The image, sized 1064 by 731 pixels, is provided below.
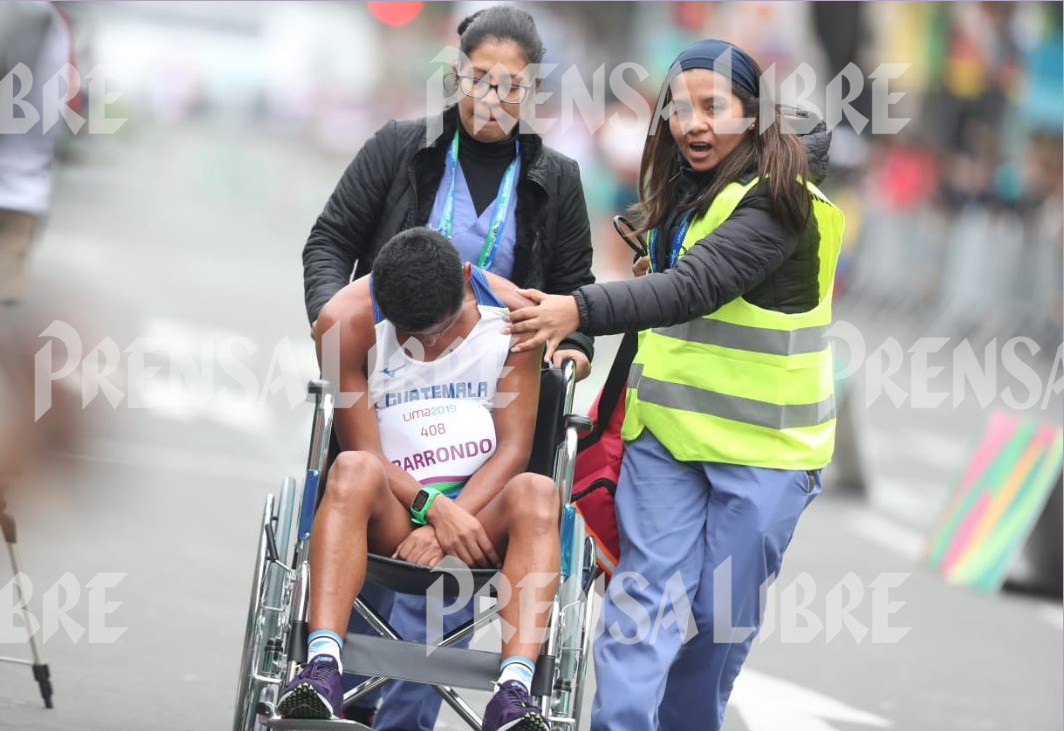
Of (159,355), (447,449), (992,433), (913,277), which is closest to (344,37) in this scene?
(913,277)

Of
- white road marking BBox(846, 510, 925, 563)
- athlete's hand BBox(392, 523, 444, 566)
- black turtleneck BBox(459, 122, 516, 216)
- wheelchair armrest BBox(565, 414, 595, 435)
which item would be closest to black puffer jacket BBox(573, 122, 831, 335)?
wheelchair armrest BBox(565, 414, 595, 435)

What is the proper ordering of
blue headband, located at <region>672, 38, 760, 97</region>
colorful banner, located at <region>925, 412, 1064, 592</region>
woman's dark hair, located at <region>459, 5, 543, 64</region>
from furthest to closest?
colorful banner, located at <region>925, 412, 1064, 592</region>
woman's dark hair, located at <region>459, 5, 543, 64</region>
blue headband, located at <region>672, 38, 760, 97</region>

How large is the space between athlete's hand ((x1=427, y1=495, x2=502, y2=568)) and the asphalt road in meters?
1.53

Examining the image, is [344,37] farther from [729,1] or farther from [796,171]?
Result: [796,171]

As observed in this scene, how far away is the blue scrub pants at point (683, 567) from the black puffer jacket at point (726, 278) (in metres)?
0.47

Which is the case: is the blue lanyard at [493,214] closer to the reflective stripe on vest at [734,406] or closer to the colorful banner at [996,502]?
the reflective stripe on vest at [734,406]

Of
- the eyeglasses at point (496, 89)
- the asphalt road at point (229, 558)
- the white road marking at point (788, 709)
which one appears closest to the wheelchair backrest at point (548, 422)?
the eyeglasses at point (496, 89)

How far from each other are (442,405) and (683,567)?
0.76m

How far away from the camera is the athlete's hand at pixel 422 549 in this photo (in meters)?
5.09

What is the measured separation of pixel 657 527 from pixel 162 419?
26.7 ft

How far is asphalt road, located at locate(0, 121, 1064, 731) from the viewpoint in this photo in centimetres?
699

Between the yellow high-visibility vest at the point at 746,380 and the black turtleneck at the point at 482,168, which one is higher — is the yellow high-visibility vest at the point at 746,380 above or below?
below

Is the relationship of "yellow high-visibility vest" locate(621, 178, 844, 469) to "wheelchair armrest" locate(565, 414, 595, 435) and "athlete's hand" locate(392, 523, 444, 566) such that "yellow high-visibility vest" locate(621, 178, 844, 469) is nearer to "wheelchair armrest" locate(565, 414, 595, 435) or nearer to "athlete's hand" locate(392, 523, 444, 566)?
"wheelchair armrest" locate(565, 414, 595, 435)

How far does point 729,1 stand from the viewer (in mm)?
31594
